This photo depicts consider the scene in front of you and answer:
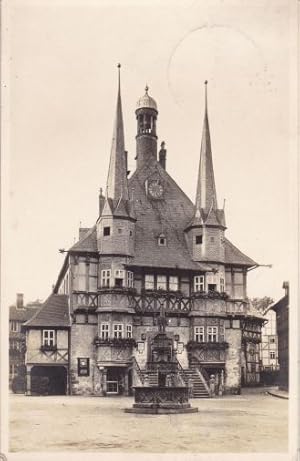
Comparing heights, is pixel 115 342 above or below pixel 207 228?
below

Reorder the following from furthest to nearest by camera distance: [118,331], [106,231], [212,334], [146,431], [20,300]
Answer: [212,334]
[106,231]
[118,331]
[20,300]
[146,431]

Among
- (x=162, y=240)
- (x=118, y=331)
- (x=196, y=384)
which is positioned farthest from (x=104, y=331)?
(x=162, y=240)

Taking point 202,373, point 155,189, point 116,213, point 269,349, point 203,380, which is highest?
point 155,189

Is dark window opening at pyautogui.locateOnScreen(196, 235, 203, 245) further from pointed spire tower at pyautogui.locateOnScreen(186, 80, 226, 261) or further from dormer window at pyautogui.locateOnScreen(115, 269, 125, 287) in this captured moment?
dormer window at pyautogui.locateOnScreen(115, 269, 125, 287)

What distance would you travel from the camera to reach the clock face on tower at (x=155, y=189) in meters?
30.7

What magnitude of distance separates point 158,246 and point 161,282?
4.77ft

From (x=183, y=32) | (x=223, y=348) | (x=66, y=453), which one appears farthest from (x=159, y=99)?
(x=223, y=348)

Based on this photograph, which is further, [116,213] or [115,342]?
[116,213]

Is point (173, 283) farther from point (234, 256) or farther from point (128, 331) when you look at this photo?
point (234, 256)

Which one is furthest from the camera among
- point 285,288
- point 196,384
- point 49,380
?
point 49,380

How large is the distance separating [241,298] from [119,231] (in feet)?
18.9

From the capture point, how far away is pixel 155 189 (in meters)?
30.8

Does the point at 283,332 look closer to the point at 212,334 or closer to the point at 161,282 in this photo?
the point at 212,334

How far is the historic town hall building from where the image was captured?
28.8 m
